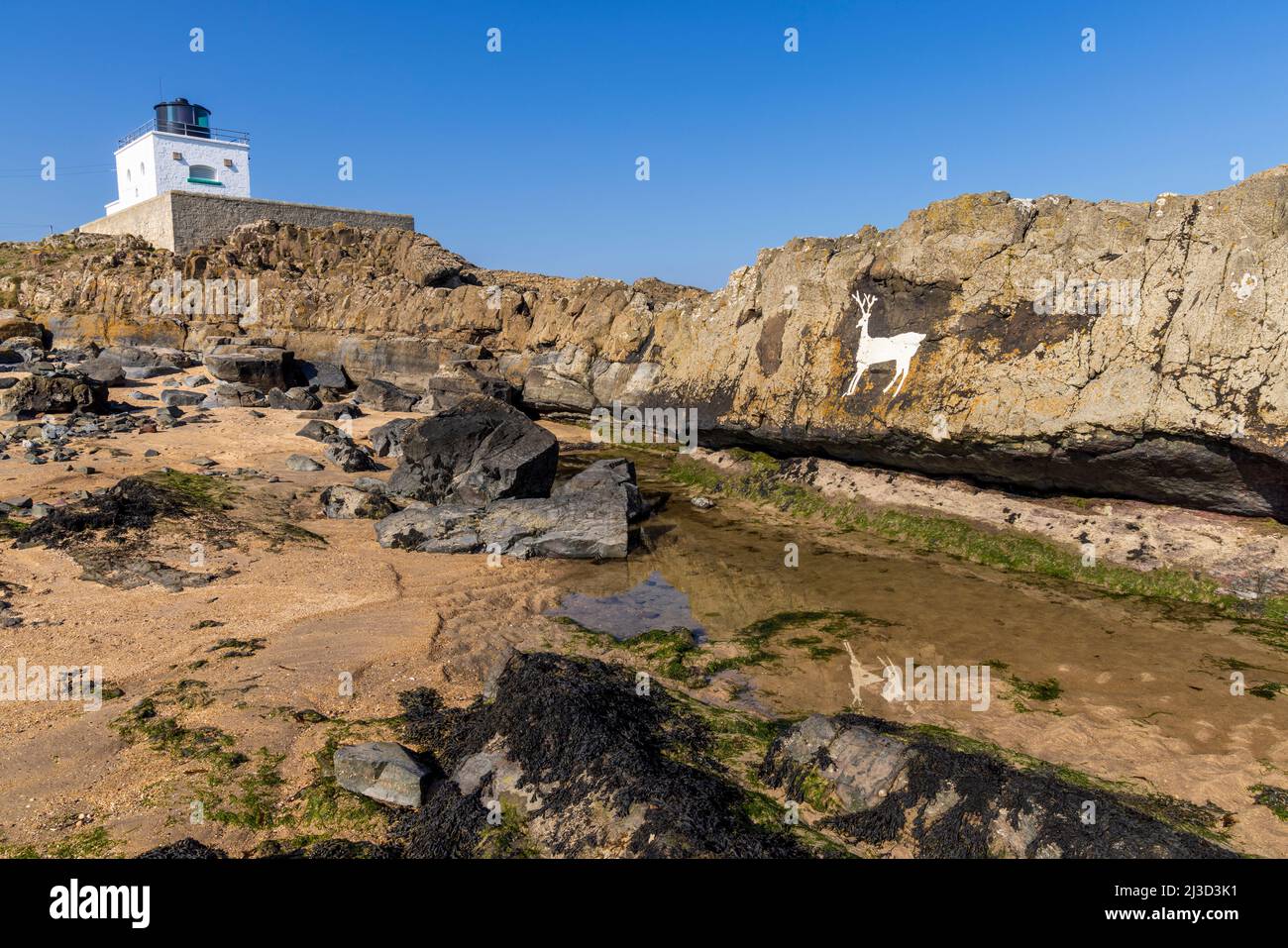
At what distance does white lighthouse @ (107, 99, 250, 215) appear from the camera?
4194 cm

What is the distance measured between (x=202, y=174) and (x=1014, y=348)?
47204 millimetres

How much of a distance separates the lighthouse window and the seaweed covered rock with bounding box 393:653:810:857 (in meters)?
47.7

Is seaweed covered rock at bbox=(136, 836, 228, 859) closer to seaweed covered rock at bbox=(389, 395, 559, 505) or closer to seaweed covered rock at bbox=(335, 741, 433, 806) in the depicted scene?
seaweed covered rock at bbox=(335, 741, 433, 806)

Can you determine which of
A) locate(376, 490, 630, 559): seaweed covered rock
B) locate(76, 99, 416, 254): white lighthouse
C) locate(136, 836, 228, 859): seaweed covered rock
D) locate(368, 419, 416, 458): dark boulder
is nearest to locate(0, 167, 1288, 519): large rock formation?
locate(376, 490, 630, 559): seaweed covered rock

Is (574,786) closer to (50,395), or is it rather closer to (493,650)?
(493,650)

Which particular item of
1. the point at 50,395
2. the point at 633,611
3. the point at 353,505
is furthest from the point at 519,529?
the point at 50,395

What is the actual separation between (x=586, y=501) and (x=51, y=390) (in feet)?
42.0

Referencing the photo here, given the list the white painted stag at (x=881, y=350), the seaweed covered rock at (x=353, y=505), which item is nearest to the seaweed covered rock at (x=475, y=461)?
the seaweed covered rock at (x=353, y=505)

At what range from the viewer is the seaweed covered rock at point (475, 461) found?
12.6 m

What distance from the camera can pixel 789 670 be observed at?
24.0ft

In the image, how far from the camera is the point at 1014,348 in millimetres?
10742

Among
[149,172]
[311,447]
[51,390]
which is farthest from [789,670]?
[149,172]

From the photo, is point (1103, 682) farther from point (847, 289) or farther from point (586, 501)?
point (847, 289)

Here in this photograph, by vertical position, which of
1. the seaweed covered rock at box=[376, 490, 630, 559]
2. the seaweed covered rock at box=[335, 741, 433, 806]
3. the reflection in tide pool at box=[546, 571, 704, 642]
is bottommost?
the reflection in tide pool at box=[546, 571, 704, 642]
